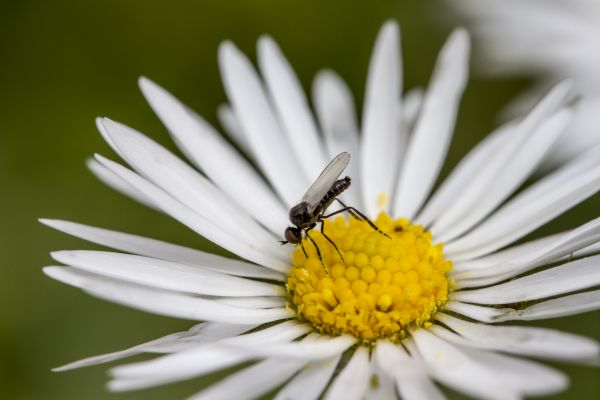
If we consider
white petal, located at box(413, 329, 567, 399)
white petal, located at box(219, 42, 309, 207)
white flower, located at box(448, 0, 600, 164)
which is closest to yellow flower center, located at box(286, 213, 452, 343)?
white petal, located at box(413, 329, 567, 399)

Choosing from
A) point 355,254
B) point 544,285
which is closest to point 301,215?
point 355,254

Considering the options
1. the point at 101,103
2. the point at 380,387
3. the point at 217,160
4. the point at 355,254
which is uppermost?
the point at 101,103

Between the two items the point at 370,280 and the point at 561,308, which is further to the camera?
the point at 370,280

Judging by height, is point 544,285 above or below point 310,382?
above

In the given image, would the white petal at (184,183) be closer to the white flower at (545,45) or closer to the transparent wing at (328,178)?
the transparent wing at (328,178)

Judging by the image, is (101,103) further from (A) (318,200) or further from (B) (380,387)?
(B) (380,387)

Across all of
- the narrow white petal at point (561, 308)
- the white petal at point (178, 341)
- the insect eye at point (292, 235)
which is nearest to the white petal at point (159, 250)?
the insect eye at point (292, 235)

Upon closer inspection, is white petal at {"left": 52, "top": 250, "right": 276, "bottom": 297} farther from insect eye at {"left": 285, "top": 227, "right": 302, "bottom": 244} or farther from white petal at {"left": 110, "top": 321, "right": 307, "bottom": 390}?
white petal at {"left": 110, "top": 321, "right": 307, "bottom": 390}
